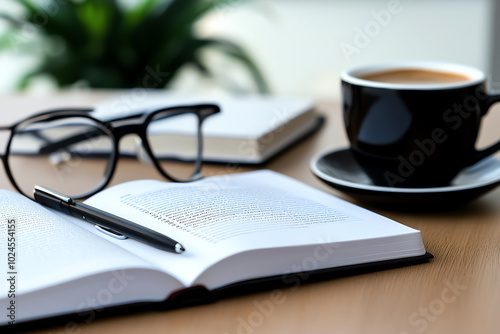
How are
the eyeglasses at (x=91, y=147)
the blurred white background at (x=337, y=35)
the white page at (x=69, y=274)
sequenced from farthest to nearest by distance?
the blurred white background at (x=337, y=35) → the eyeglasses at (x=91, y=147) → the white page at (x=69, y=274)

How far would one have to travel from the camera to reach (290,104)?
0.94 meters

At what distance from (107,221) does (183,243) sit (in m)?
0.07

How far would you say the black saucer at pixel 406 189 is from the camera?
Result: 1.81 ft

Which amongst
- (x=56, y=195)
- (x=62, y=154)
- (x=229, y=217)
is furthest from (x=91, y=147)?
(x=229, y=217)

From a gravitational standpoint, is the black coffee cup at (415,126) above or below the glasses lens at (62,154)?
above

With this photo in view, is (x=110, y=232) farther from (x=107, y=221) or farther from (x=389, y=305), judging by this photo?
(x=389, y=305)

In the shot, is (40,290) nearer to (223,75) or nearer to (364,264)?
(364,264)

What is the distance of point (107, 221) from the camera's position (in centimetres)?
49

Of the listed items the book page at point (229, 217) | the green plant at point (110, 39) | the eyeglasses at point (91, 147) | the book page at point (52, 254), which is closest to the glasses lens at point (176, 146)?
the eyeglasses at point (91, 147)

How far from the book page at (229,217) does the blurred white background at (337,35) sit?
67.9 inches

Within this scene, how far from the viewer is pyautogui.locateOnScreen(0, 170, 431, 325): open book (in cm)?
40

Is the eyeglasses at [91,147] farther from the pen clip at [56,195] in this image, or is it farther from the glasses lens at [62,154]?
the pen clip at [56,195]

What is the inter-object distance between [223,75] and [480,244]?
6.37 ft

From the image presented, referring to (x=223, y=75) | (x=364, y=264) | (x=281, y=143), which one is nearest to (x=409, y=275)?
(x=364, y=264)
